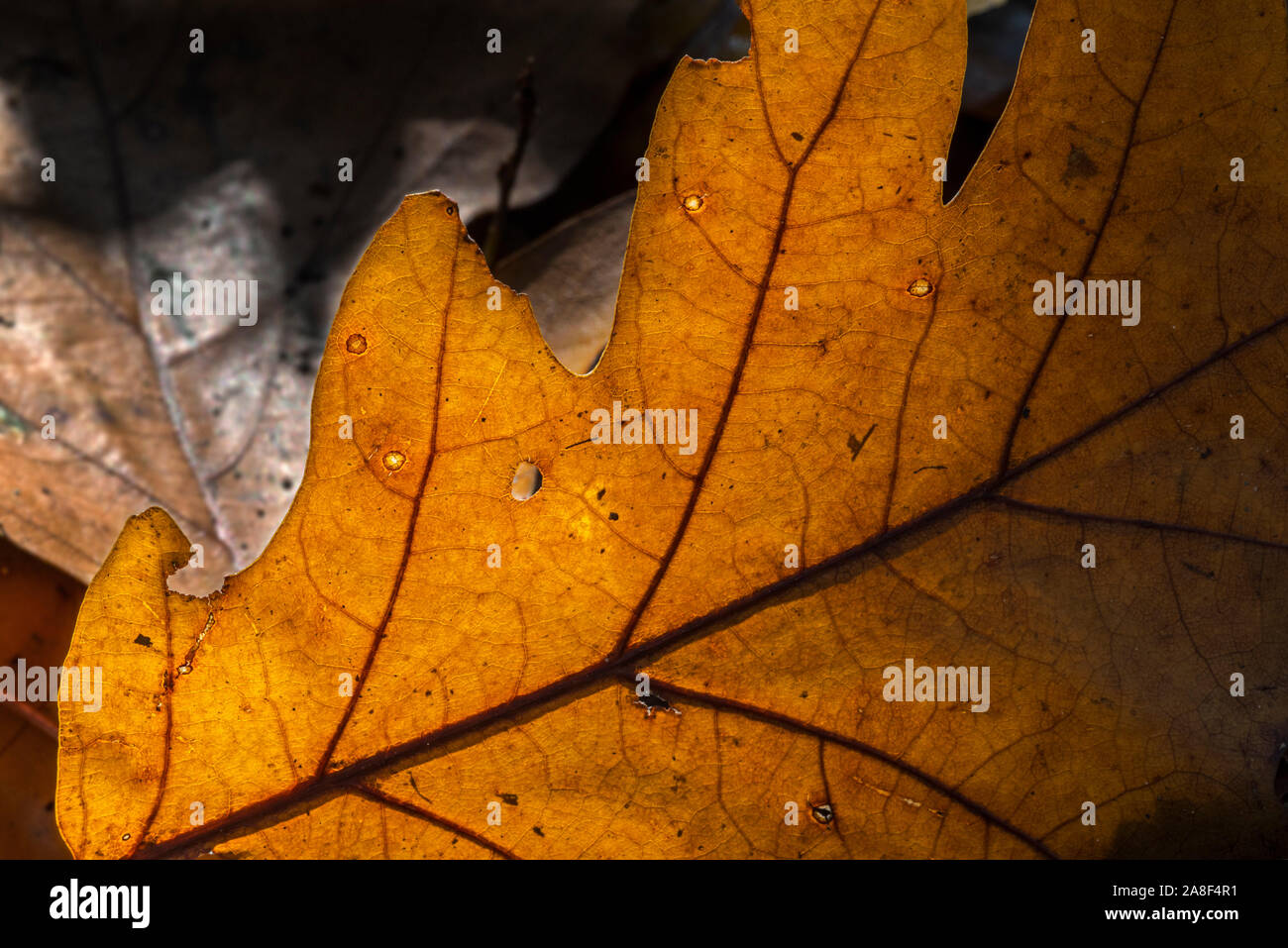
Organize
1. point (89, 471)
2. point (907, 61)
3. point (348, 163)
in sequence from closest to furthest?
1. point (907, 61)
2. point (89, 471)
3. point (348, 163)

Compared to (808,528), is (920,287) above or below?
above

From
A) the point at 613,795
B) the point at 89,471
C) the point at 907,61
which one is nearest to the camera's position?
the point at 907,61

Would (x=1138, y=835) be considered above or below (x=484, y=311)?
below

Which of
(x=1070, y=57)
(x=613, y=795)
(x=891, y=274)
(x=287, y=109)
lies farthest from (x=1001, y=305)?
(x=287, y=109)

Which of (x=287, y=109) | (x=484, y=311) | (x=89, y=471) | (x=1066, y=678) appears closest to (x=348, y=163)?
(x=287, y=109)

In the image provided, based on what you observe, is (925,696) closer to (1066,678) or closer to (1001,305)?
(1066,678)

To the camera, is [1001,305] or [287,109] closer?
[1001,305]
